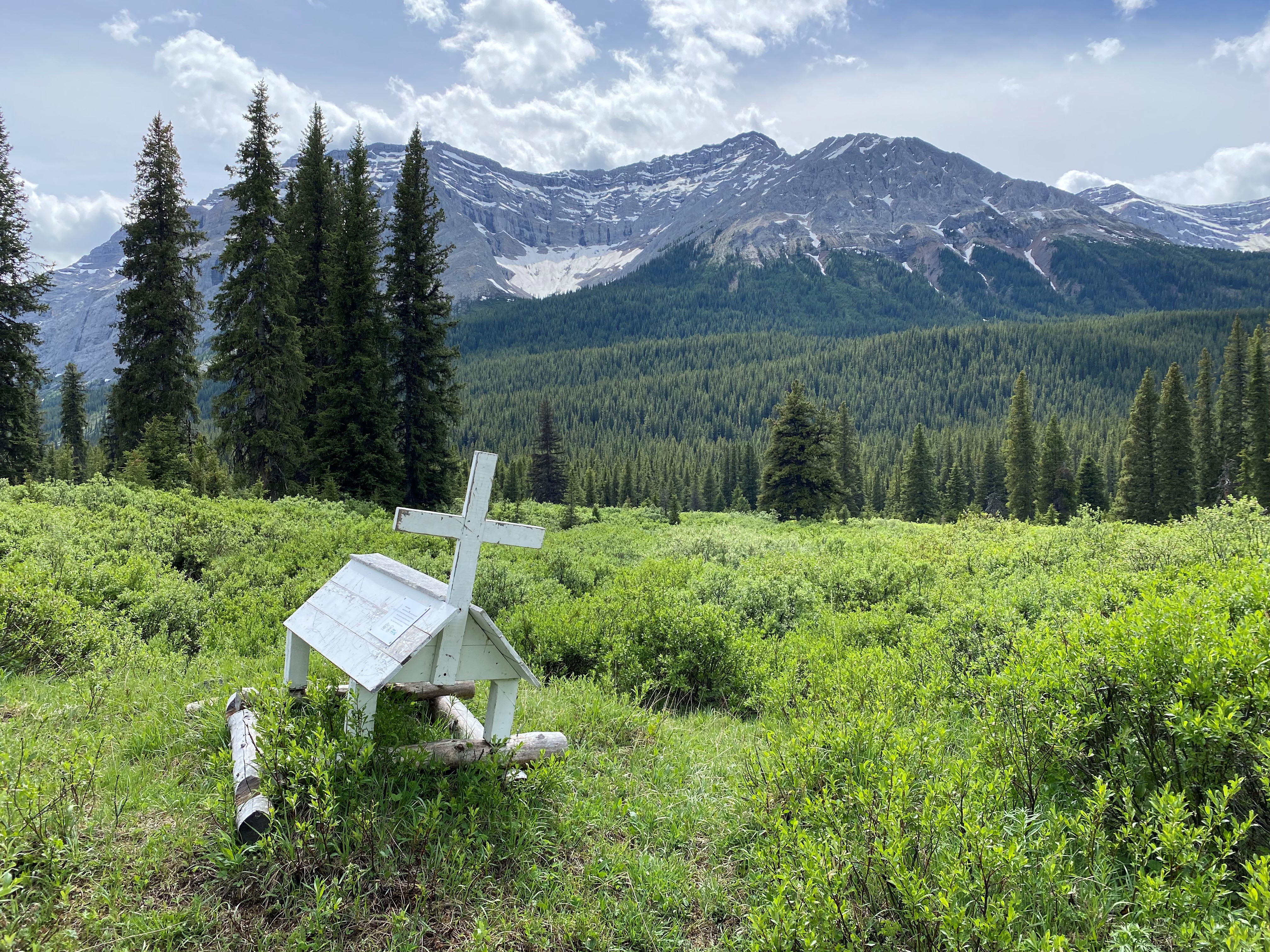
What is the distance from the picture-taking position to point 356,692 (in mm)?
4223

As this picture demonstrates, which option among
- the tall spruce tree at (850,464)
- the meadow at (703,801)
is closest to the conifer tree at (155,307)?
the meadow at (703,801)

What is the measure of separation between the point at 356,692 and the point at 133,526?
8.45 metres

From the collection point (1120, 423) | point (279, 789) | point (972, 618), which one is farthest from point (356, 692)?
point (1120, 423)

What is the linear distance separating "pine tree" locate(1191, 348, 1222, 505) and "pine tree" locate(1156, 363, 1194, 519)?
2.25 meters

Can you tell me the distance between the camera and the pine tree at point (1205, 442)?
48.9 m

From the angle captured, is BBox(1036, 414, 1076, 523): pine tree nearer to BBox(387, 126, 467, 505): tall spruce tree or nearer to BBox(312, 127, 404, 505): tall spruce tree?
BBox(387, 126, 467, 505): tall spruce tree

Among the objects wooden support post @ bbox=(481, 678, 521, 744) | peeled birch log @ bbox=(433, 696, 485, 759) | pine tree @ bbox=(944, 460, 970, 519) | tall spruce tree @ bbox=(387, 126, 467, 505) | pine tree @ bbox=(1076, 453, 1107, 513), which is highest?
tall spruce tree @ bbox=(387, 126, 467, 505)

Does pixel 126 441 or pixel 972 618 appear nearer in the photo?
pixel 972 618

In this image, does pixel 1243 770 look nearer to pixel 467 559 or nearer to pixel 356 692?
pixel 467 559

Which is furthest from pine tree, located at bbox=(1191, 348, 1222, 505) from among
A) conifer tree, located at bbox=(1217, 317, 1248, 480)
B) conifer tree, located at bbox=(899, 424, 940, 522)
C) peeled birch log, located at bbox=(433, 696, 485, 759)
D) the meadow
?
peeled birch log, located at bbox=(433, 696, 485, 759)

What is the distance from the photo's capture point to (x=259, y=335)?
808 inches

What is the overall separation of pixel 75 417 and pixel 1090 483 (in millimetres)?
90232

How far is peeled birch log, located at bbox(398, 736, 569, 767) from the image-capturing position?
432 centimetres

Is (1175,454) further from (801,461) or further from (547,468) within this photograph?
(547,468)
